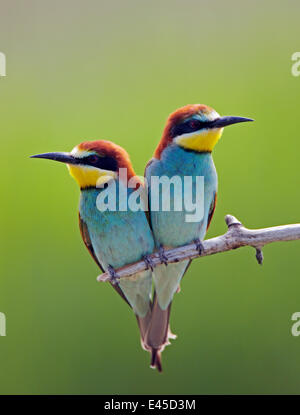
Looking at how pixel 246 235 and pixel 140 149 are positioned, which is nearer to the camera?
pixel 246 235

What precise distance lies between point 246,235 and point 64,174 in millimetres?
1397

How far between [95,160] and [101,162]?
2 centimetres

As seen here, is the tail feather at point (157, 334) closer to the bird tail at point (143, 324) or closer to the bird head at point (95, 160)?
the bird tail at point (143, 324)

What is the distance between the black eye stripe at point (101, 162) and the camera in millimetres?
2137

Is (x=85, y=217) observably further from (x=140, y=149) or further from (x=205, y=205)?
(x=140, y=149)

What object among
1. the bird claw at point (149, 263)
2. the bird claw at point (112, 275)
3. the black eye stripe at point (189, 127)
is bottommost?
the bird claw at point (112, 275)

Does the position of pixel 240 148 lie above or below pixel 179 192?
above

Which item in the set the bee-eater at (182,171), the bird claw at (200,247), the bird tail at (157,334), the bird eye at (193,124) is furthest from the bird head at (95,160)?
the bird tail at (157,334)

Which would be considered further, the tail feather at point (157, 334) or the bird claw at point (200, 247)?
the tail feather at point (157, 334)

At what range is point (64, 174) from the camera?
322 centimetres

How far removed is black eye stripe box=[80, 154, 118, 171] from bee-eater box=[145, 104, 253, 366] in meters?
0.16

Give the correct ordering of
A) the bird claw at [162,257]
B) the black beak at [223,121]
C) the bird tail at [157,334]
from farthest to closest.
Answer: the bird tail at [157,334] → the bird claw at [162,257] → the black beak at [223,121]

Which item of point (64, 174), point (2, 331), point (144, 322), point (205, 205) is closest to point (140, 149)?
point (64, 174)

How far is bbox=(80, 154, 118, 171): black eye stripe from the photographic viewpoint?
7.01ft
